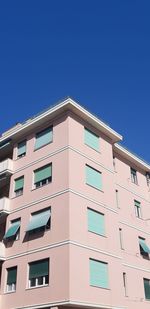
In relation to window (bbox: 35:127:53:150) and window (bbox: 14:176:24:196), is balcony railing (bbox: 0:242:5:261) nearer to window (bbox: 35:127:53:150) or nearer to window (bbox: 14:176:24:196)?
window (bbox: 14:176:24:196)

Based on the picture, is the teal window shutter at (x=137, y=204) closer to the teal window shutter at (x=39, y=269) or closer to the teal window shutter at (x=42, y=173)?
the teal window shutter at (x=42, y=173)

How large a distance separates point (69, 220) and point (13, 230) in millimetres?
4813

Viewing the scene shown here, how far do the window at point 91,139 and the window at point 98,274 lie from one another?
7.42m

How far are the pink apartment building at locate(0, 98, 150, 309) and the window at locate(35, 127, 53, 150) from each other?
72 mm

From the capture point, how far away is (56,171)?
2161 centimetres

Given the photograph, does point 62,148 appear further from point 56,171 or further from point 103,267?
point 103,267

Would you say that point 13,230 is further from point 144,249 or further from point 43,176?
point 144,249

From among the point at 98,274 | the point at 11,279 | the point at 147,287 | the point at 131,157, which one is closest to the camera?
the point at 98,274

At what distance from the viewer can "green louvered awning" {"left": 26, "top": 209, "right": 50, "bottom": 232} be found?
20.5m

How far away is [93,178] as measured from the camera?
22.8 metres

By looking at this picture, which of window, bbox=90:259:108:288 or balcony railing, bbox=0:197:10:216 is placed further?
balcony railing, bbox=0:197:10:216

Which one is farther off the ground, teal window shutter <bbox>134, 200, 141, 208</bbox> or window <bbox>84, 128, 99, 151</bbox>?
window <bbox>84, 128, 99, 151</bbox>

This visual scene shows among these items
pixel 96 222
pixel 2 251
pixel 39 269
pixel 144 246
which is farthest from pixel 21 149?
pixel 144 246

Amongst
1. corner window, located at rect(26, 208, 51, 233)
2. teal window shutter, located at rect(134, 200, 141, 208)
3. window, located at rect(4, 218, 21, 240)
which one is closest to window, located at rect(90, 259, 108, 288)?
corner window, located at rect(26, 208, 51, 233)
